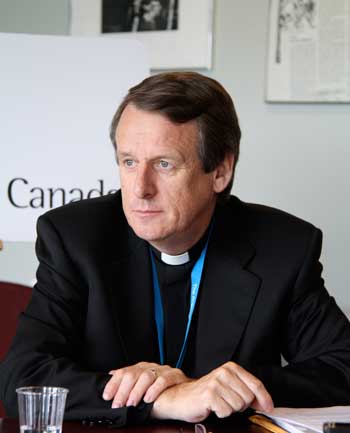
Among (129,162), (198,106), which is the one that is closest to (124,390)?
(129,162)

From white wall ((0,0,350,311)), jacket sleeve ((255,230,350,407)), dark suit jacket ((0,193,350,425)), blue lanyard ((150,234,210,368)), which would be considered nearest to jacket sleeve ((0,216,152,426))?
dark suit jacket ((0,193,350,425))

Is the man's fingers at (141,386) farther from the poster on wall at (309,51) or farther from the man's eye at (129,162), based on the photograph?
the poster on wall at (309,51)

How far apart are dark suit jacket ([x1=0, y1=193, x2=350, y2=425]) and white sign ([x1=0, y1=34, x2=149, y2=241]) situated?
575 millimetres

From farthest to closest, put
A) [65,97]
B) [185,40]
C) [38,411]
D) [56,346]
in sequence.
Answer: [185,40] → [65,97] → [56,346] → [38,411]

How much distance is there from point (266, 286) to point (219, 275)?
0.41 ft

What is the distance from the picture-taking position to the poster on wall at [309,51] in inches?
133

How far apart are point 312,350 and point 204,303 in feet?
0.99

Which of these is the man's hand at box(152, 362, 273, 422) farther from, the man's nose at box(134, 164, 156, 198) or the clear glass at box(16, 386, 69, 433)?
the man's nose at box(134, 164, 156, 198)

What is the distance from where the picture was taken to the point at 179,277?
2357 millimetres

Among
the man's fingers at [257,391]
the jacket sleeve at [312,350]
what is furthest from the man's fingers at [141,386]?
the jacket sleeve at [312,350]

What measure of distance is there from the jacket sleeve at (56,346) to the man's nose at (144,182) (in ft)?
0.96

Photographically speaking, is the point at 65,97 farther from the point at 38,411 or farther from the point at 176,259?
the point at 38,411

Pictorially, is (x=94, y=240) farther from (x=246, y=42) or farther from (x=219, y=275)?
(x=246, y=42)

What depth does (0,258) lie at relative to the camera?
3.79 m
